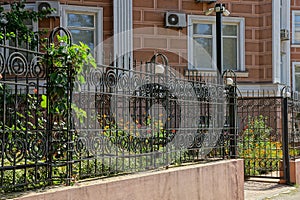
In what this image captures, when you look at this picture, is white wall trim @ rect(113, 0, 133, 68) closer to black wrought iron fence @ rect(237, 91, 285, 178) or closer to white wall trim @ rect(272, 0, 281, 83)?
black wrought iron fence @ rect(237, 91, 285, 178)

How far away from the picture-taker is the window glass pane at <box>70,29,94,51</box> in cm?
1486

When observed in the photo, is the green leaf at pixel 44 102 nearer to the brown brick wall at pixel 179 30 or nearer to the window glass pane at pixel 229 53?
the brown brick wall at pixel 179 30

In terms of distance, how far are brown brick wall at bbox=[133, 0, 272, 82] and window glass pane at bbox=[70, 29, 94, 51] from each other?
4.06 feet

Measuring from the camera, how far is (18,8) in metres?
12.6

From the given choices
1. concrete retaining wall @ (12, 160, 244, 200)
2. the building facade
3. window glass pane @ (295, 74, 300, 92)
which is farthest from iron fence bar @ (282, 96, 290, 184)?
window glass pane @ (295, 74, 300, 92)

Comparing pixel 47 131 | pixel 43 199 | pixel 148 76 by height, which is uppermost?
pixel 148 76

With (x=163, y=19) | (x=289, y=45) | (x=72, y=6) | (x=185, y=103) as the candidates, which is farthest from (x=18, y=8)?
(x=289, y=45)

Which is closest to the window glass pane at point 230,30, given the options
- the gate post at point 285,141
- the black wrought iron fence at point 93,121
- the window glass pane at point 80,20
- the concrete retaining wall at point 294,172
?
the window glass pane at point 80,20

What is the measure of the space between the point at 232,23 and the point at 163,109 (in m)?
9.42

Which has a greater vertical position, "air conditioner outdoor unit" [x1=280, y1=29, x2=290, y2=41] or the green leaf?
"air conditioner outdoor unit" [x1=280, y1=29, x2=290, y2=41]

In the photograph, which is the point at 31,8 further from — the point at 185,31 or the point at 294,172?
the point at 294,172

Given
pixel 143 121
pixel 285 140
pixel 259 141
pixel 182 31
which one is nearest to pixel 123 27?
pixel 182 31

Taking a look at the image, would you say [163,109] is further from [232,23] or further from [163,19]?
[232,23]

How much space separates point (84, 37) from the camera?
1499 centimetres
